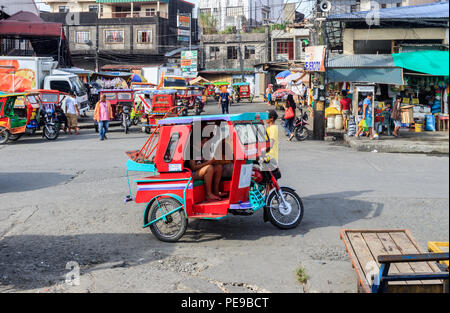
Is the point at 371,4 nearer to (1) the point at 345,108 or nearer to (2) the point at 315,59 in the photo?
(1) the point at 345,108

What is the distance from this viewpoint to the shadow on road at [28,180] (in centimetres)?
1064

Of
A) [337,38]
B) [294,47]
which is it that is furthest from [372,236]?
[294,47]

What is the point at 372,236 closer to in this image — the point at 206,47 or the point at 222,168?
the point at 222,168

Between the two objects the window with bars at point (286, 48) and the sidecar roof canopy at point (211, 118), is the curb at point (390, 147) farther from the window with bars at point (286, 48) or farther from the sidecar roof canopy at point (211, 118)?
the window with bars at point (286, 48)

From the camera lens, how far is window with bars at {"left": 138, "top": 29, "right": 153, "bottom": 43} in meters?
59.3

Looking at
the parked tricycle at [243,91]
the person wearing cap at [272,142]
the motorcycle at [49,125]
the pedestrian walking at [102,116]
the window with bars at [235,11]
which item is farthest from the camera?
the window with bars at [235,11]

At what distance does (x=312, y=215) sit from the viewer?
8141mm

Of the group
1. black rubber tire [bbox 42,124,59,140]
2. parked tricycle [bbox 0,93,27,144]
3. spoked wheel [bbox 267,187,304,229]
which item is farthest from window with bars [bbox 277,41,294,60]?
spoked wheel [bbox 267,187,304,229]

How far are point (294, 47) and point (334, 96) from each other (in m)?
34.4

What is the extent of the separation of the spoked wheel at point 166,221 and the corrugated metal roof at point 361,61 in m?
13.6

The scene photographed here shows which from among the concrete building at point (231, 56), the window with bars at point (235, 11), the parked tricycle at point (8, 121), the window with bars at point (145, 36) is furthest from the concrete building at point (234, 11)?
the parked tricycle at point (8, 121)

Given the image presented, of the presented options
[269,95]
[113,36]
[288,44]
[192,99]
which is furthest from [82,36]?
[192,99]

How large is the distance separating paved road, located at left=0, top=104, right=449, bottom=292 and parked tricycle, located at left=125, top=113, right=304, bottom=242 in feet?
1.19

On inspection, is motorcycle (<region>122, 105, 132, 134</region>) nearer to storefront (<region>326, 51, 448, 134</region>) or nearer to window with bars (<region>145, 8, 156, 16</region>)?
storefront (<region>326, 51, 448, 134</region>)
